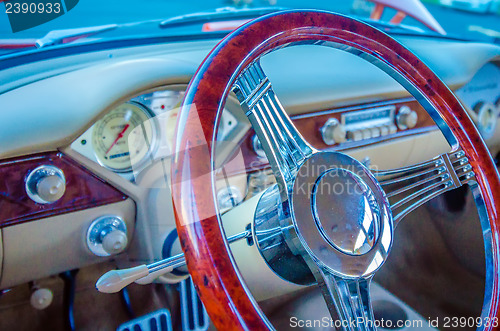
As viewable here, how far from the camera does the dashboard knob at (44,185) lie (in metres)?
0.84

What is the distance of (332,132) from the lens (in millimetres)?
1207

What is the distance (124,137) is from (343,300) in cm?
58

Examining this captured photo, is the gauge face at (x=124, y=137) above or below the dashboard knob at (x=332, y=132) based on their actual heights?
above

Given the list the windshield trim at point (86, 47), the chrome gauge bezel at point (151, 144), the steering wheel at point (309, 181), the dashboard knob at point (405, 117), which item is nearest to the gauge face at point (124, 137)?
the chrome gauge bezel at point (151, 144)

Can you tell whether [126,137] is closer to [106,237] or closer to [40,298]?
[106,237]

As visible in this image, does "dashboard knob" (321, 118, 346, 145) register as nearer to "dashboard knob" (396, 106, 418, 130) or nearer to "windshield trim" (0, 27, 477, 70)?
"dashboard knob" (396, 106, 418, 130)

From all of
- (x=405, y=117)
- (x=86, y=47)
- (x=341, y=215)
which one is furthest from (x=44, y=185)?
(x=405, y=117)

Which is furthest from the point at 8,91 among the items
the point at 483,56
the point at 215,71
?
the point at 483,56

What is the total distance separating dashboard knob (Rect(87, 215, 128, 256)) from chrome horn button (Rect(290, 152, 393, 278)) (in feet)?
1.49

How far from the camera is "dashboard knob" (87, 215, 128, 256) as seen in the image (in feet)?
3.14

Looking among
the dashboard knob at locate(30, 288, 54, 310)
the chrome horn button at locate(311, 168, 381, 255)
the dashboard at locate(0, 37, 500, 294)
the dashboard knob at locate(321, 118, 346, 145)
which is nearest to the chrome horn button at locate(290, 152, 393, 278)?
the chrome horn button at locate(311, 168, 381, 255)

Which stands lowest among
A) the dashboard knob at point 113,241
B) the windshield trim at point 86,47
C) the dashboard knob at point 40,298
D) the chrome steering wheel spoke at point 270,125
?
the dashboard knob at point 40,298

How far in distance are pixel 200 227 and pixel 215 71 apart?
0.69ft

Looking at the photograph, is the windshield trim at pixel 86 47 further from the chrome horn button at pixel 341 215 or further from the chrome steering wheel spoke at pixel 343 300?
the chrome steering wheel spoke at pixel 343 300
